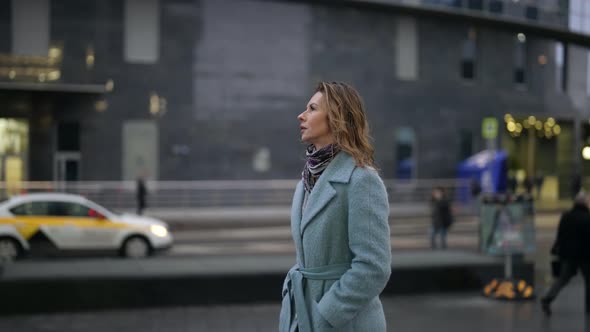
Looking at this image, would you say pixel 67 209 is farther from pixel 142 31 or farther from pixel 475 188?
pixel 475 188

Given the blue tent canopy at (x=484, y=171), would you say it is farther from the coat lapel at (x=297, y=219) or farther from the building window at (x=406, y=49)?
the coat lapel at (x=297, y=219)

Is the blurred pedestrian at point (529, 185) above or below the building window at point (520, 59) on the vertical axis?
below

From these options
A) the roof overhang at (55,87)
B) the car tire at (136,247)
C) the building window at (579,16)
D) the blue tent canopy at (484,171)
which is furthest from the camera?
the building window at (579,16)

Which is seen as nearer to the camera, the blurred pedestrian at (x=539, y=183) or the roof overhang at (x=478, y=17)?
the roof overhang at (x=478, y=17)

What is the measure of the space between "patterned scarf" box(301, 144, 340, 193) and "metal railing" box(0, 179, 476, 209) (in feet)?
86.4

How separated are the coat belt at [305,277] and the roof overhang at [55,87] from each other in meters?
28.0

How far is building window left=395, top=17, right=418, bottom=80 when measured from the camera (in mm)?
37031

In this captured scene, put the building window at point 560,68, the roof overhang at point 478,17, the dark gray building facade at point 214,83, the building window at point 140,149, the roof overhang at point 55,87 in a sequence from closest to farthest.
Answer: the roof overhang at point 55,87, the dark gray building facade at point 214,83, the building window at point 140,149, the roof overhang at point 478,17, the building window at point 560,68

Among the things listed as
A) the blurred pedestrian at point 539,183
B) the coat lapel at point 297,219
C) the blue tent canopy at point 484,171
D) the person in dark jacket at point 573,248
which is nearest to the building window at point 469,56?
the blue tent canopy at point 484,171

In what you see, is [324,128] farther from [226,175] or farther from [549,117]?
[549,117]

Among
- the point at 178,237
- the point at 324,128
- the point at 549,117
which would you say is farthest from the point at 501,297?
the point at 549,117

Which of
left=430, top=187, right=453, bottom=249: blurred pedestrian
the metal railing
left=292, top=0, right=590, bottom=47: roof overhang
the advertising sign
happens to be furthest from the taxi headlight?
left=292, top=0, right=590, bottom=47: roof overhang

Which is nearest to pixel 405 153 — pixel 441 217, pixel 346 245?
pixel 441 217

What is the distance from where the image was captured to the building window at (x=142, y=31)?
32.1 meters
